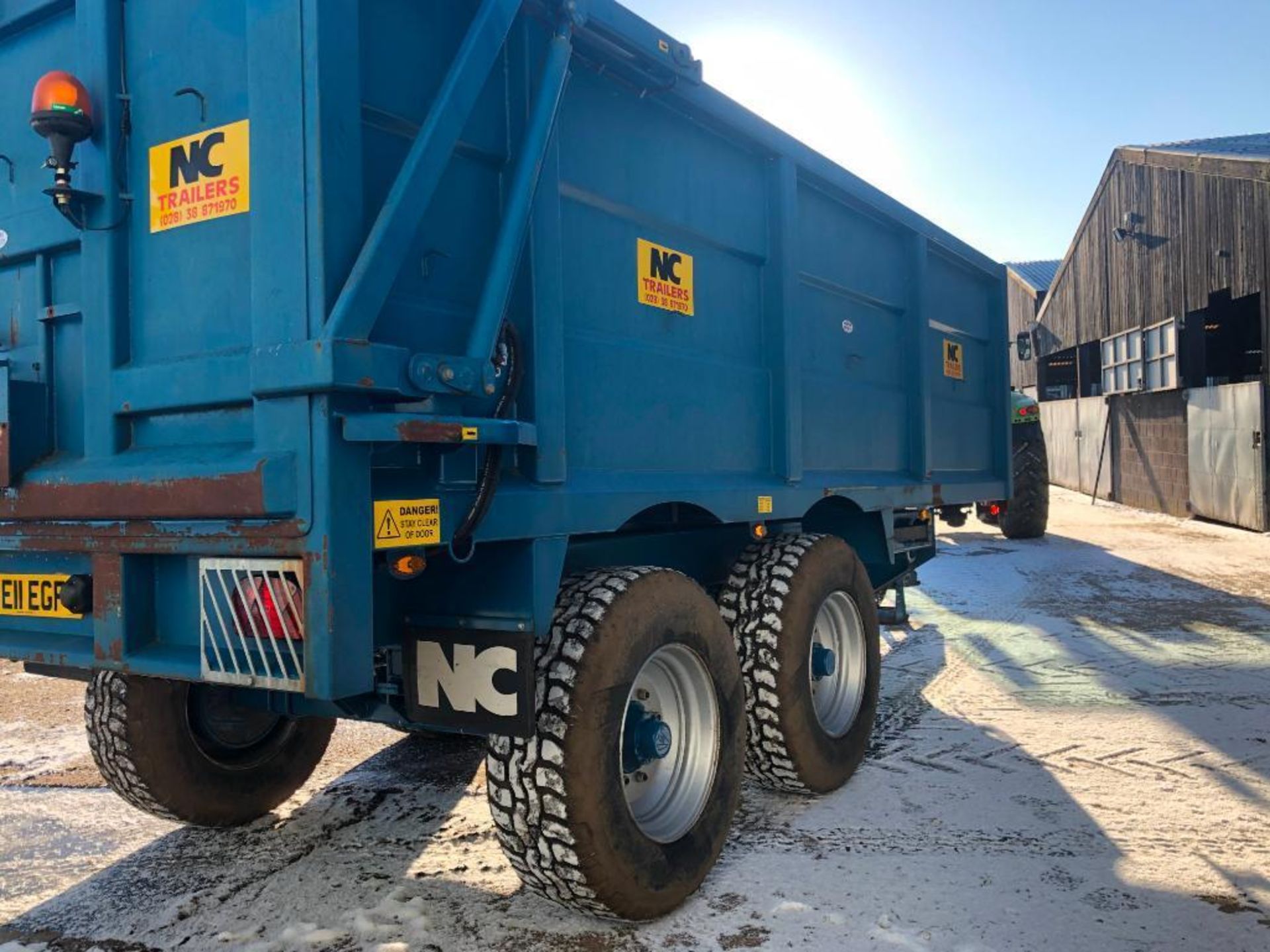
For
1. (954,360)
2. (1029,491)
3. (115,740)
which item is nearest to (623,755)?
(115,740)

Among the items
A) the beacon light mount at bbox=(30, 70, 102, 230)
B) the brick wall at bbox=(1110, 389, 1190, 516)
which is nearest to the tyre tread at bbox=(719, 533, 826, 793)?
the beacon light mount at bbox=(30, 70, 102, 230)

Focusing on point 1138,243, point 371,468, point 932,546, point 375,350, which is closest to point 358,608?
point 371,468

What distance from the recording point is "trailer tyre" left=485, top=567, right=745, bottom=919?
2.66 metres

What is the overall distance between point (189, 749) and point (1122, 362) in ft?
68.0

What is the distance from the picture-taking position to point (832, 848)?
349 cm

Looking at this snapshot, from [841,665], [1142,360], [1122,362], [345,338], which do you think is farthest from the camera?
[1122,362]

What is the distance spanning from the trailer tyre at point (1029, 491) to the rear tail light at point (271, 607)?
12328mm

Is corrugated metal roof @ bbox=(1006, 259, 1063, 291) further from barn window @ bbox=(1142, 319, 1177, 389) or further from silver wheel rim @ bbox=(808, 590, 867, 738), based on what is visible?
silver wheel rim @ bbox=(808, 590, 867, 738)

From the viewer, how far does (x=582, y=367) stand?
9.83 ft

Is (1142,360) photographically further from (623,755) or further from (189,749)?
(189,749)

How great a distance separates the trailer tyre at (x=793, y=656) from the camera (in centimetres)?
383

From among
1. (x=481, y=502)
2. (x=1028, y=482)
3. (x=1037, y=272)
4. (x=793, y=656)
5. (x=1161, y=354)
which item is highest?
(x=1037, y=272)

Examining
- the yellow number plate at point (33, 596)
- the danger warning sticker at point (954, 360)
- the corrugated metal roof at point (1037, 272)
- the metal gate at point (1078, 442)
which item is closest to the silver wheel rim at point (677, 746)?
the yellow number plate at point (33, 596)

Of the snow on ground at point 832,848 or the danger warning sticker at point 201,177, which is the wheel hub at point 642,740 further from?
the danger warning sticker at point 201,177
